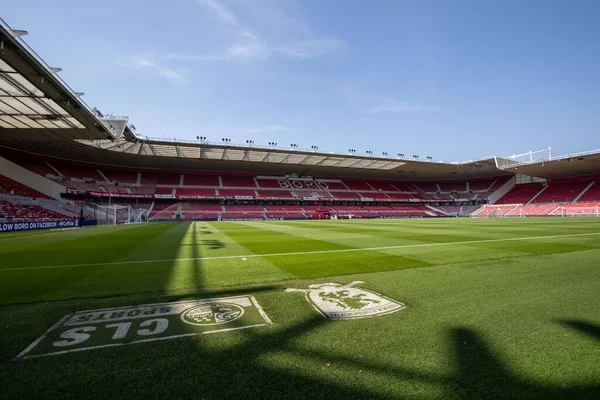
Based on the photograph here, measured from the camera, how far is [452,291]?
187 inches

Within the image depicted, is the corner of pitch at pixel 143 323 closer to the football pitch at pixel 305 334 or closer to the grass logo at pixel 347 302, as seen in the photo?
the football pitch at pixel 305 334

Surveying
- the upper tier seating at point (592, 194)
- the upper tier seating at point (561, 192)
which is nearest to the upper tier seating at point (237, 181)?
the upper tier seating at point (561, 192)

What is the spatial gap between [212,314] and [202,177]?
57.7 m

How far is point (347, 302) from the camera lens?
14.1ft

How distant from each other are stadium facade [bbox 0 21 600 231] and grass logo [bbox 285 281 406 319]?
56.7 ft

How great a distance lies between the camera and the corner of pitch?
9.89 ft

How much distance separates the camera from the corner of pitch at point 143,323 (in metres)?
3.01

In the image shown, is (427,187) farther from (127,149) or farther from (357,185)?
(127,149)

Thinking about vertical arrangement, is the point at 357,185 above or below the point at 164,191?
above

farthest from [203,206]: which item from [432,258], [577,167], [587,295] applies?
Result: [577,167]

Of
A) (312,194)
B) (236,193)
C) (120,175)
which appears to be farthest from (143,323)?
(312,194)

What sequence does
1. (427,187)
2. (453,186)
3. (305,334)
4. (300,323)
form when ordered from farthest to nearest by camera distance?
(427,187), (453,186), (300,323), (305,334)

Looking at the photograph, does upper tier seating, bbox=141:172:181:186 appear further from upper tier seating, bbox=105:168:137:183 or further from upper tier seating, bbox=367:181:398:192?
upper tier seating, bbox=367:181:398:192

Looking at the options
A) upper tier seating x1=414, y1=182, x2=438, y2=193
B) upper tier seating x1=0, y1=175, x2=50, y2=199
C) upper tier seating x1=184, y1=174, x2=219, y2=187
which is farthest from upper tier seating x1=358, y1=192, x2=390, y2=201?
upper tier seating x1=0, y1=175, x2=50, y2=199
